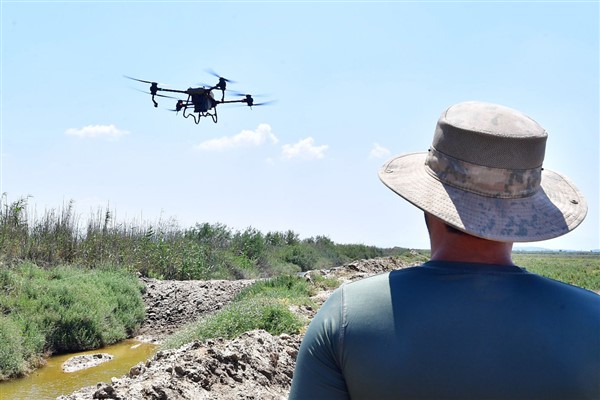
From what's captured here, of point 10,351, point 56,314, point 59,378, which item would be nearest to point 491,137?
point 59,378

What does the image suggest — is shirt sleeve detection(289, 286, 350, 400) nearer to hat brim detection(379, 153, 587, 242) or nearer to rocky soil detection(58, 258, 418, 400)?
hat brim detection(379, 153, 587, 242)

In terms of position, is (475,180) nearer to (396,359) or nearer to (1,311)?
(396,359)

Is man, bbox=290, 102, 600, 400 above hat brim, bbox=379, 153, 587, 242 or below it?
below

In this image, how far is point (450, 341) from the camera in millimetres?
1462

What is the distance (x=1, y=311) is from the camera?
13.1m

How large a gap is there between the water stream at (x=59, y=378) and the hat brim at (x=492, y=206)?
382 inches

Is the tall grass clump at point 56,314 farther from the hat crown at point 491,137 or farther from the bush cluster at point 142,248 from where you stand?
the hat crown at point 491,137

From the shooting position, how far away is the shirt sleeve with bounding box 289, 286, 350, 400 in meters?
1.50

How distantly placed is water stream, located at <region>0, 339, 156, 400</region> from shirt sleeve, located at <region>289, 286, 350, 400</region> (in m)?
9.67

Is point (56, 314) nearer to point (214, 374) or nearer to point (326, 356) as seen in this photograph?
point (214, 374)

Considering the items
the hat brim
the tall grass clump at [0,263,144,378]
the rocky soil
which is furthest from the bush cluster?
the hat brim

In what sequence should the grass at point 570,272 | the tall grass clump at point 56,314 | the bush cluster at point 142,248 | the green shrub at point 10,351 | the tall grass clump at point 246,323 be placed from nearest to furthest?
1. the tall grass clump at point 246,323
2. the green shrub at point 10,351
3. the tall grass clump at point 56,314
4. the bush cluster at point 142,248
5. the grass at point 570,272

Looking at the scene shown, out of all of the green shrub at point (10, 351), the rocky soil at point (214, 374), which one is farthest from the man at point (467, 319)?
the green shrub at point (10, 351)

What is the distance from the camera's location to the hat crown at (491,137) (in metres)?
1.68
